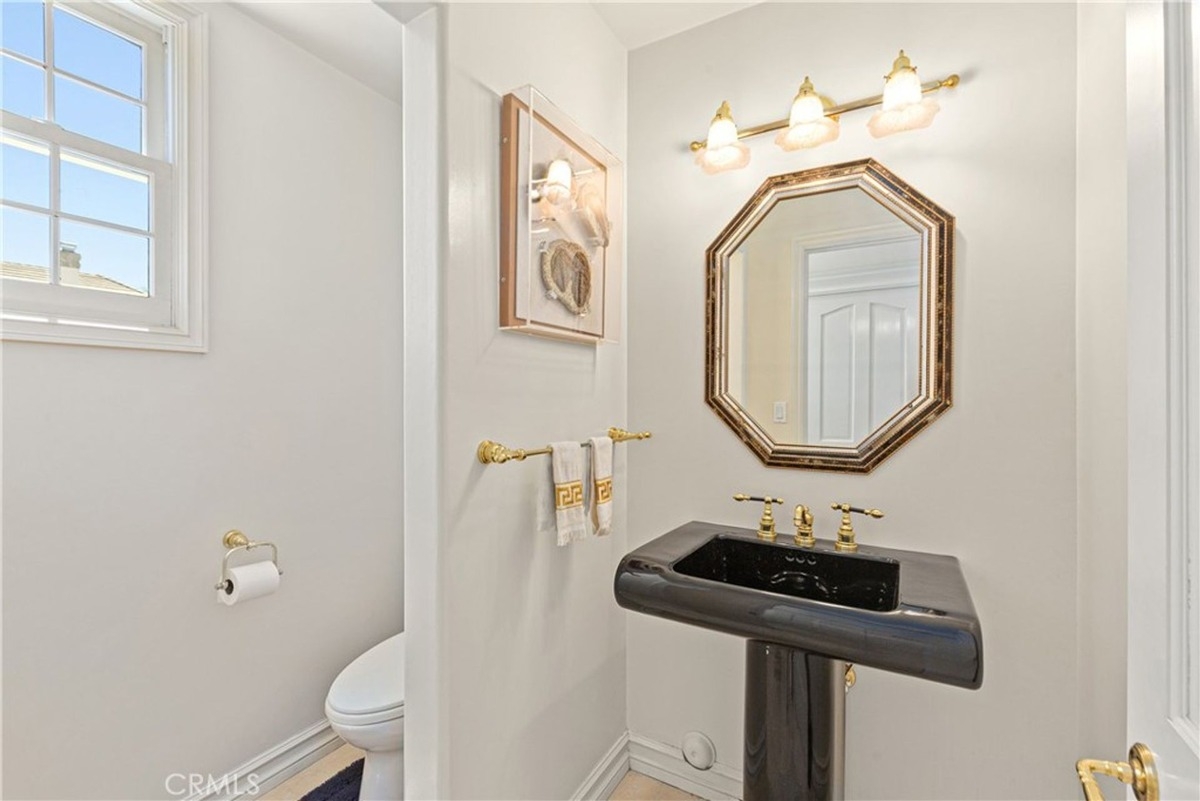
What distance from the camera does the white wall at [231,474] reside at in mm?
1406

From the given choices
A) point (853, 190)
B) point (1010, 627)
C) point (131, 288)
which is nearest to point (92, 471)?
point (131, 288)

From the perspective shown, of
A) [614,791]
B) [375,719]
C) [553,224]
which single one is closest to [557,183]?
[553,224]

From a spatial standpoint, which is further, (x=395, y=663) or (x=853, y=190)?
(x=395, y=663)

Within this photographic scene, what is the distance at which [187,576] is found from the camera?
1.67 metres

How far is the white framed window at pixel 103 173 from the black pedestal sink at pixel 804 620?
1621 mm

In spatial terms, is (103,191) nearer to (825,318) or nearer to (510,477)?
(510,477)

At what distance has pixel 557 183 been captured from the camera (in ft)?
4.78

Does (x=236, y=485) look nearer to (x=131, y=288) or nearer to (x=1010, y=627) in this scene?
(x=131, y=288)

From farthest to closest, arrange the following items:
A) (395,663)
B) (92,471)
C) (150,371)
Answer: (395,663)
(150,371)
(92,471)

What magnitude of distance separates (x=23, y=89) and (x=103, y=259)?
45 centimetres

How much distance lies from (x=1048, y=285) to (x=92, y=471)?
2593 millimetres

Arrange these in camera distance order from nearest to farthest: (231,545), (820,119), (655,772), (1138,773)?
(1138,773) → (820,119) → (231,545) → (655,772)

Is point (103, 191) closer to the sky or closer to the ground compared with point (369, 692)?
closer to the sky

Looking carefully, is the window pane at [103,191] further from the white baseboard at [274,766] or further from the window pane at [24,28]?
the white baseboard at [274,766]
